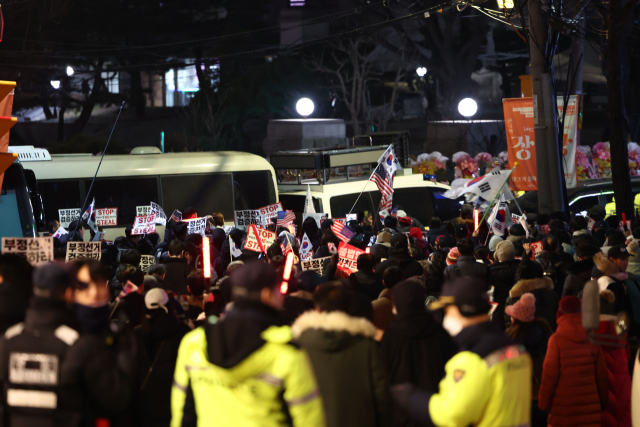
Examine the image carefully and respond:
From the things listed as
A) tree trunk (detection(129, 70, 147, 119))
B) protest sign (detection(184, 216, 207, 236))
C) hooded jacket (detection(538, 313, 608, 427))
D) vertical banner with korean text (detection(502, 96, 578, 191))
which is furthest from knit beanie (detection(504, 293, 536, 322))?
tree trunk (detection(129, 70, 147, 119))

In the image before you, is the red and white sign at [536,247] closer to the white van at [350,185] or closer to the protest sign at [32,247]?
the white van at [350,185]

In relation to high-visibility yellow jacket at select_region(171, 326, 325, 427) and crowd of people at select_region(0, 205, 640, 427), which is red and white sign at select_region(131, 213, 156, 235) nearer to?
crowd of people at select_region(0, 205, 640, 427)

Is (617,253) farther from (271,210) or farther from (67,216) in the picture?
(67,216)

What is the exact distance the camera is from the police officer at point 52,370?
3.46m

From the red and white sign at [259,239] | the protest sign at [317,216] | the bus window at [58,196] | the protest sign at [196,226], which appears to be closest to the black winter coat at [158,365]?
the red and white sign at [259,239]

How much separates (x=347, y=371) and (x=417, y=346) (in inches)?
18.3

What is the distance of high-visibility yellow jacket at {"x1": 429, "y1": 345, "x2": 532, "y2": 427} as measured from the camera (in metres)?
3.46

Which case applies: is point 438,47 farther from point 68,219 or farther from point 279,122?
point 68,219

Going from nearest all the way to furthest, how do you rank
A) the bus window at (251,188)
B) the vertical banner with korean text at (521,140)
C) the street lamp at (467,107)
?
the vertical banner with korean text at (521,140) < the bus window at (251,188) < the street lamp at (467,107)

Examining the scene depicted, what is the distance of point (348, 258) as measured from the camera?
8.27 meters

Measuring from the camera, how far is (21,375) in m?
3.49

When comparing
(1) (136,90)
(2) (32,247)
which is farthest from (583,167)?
(1) (136,90)

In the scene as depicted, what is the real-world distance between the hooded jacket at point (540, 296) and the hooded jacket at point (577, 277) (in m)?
0.27

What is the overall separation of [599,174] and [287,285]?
14.0 m
